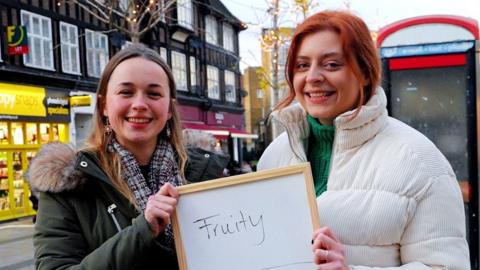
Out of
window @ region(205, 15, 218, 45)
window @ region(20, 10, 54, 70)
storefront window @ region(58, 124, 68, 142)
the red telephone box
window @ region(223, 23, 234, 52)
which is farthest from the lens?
window @ region(223, 23, 234, 52)

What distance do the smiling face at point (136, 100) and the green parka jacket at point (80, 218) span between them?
201 millimetres

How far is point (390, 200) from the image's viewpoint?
1.62 meters

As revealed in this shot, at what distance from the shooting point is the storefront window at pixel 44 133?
15.1 metres

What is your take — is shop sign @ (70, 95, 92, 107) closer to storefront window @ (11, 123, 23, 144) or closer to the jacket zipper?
storefront window @ (11, 123, 23, 144)

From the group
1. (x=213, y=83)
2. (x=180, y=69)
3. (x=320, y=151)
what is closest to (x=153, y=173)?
(x=320, y=151)

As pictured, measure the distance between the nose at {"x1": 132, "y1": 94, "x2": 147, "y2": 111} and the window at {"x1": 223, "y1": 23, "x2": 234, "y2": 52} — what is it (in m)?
28.1

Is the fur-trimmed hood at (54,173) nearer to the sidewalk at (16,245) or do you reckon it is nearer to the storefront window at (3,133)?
the sidewalk at (16,245)

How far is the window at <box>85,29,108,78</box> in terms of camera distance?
17297mm

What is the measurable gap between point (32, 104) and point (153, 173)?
1370cm

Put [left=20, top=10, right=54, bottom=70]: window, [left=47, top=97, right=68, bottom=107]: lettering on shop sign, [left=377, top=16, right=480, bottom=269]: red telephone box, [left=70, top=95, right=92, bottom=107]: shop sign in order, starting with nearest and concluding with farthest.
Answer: [left=377, top=16, right=480, bottom=269]: red telephone box, [left=20, top=10, right=54, bottom=70]: window, [left=47, top=97, right=68, bottom=107]: lettering on shop sign, [left=70, top=95, right=92, bottom=107]: shop sign

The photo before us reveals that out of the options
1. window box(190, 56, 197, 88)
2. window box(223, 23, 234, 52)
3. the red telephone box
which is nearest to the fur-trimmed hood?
the red telephone box

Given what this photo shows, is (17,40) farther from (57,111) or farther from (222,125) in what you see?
(222,125)

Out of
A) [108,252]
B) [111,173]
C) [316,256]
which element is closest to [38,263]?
[108,252]

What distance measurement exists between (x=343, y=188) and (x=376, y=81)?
0.44 meters
